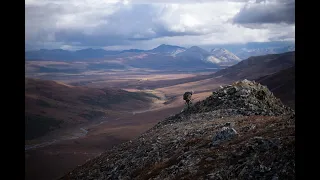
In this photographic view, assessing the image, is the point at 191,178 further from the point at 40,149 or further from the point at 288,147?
the point at 40,149

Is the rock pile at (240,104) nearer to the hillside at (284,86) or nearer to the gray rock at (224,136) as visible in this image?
the gray rock at (224,136)

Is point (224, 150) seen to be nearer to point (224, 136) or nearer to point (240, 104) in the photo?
point (224, 136)

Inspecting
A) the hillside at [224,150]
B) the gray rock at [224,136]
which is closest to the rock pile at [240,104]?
the hillside at [224,150]

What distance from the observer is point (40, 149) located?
12306cm

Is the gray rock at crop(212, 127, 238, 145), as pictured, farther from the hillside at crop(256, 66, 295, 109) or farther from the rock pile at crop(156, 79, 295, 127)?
the hillside at crop(256, 66, 295, 109)

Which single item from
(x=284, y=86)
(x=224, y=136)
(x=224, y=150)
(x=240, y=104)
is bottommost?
(x=224, y=150)

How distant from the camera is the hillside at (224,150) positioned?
1614cm

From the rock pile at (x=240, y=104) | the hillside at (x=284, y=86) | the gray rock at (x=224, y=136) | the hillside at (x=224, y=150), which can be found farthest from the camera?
the hillside at (x=284, y=86)

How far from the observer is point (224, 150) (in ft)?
66.4

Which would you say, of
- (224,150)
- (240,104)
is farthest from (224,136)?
(240,104)

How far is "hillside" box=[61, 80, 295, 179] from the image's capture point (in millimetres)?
16141

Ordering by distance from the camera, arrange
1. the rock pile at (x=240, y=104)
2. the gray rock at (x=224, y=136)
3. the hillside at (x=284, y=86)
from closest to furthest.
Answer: the gray rock at (x=224, y=136)
the rock pile at (x=240, y=104)
the hillside at (x=284, y=86)

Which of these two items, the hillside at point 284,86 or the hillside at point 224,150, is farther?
the hillside at point 284,86
